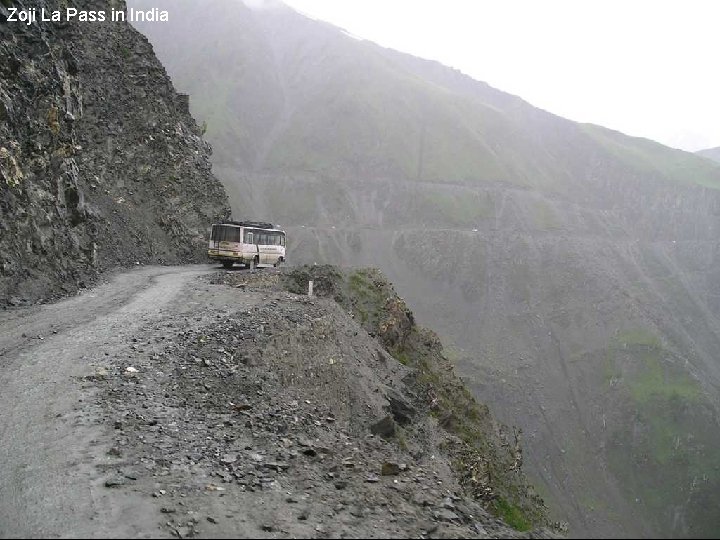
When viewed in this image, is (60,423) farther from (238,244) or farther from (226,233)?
(226,233)

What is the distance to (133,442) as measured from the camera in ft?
33.2

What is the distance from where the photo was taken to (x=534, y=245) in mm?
126500

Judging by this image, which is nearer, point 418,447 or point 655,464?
point 418,447

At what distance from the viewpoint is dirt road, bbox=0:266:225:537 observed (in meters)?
7.58

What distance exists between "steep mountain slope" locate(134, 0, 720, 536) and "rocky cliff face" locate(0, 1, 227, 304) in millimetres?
40543

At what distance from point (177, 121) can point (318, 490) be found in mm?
43423

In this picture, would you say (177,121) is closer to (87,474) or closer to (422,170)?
(87,474)

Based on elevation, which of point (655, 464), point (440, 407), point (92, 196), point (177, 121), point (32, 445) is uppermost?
point (177, 121)

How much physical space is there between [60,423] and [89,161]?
3182cm

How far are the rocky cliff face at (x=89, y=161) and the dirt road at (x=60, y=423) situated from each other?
4.01m

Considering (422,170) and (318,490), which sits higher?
(422,170)

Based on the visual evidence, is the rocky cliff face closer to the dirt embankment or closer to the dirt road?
the dirt embankment

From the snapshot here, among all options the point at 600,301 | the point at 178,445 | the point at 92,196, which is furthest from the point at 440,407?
the point at 600,301

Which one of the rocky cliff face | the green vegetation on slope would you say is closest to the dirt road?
the rocky cliff face
